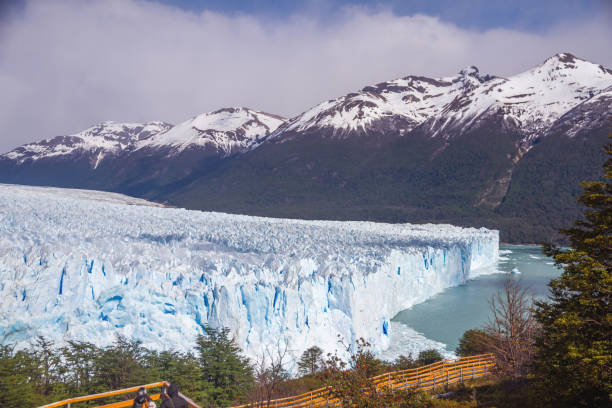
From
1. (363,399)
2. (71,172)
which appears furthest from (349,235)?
(71,172)

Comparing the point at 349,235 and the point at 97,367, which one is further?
the point at 349,235

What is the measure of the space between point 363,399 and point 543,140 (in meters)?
114

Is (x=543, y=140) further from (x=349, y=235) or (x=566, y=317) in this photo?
(x=566, y=317)

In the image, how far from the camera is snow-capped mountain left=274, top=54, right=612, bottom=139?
390 feet

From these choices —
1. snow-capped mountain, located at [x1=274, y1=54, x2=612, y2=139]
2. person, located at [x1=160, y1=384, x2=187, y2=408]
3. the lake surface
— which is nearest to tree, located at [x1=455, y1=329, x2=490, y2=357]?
the lake surface

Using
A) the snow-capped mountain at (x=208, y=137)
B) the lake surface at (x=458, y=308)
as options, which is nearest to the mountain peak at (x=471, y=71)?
the snow-capped mountain at (x=208, y=137)

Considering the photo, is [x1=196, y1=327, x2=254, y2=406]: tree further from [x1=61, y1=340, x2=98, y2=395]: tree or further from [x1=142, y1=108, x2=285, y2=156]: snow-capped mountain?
[x1=142, y1=108, x2=285, y2=156]: snow-capped mountain

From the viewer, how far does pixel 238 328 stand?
13.5 metres

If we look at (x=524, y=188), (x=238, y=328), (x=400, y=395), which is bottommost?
(x=238, y=328)

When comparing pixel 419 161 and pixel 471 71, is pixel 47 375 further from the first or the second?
pixel 471 71

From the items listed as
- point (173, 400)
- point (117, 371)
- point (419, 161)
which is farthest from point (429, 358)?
point (419, 161)

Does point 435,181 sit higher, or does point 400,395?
point 435,181

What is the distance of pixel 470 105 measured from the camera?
13100 centimetres

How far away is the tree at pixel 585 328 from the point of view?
5.54 meters
